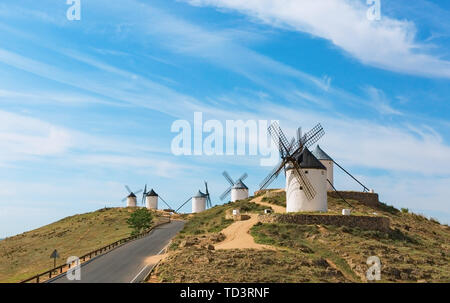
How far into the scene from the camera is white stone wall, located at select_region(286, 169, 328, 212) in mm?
51562

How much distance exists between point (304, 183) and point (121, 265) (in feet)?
73.9

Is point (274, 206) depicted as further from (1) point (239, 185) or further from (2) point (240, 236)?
(1) point (239, 185)

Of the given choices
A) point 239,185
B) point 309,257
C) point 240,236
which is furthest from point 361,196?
point 239,185

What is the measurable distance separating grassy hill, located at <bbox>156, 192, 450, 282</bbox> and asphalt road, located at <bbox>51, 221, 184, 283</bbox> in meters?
2.19

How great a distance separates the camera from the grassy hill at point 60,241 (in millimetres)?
63088

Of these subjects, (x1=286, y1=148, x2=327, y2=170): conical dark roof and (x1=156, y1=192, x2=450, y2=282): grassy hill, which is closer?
(x1=156, y1=192, x2=450, y2=282): grassy hill

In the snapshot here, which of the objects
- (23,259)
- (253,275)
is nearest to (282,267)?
(253,275)

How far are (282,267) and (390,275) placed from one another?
9355 mm

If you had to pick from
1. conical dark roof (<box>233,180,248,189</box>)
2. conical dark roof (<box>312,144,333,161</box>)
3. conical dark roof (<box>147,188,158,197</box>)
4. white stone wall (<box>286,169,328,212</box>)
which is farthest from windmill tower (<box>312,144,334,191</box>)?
conical dark roof (<box>147,188,158,197</box>)

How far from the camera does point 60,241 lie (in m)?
80.2

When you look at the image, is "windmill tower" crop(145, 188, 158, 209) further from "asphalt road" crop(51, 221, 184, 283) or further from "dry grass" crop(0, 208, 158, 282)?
"asphalt road" crop(51, 221, 184, 283)

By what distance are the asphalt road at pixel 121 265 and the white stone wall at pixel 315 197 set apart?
1542 centimetres

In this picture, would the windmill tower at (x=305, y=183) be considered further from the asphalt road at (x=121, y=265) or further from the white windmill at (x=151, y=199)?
the white windmill at (x=151, y=199)

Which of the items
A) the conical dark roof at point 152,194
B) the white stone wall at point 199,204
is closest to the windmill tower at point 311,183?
the white stone wall at point 199,204
